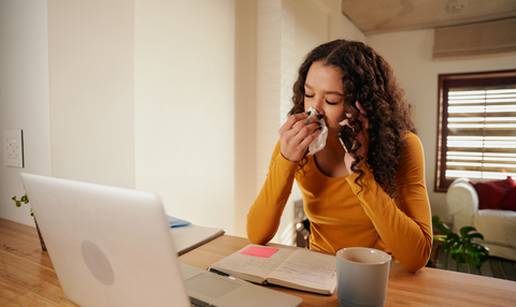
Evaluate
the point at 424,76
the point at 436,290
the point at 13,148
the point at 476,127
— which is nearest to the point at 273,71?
the point at 13,148

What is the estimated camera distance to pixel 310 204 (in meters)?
1.13

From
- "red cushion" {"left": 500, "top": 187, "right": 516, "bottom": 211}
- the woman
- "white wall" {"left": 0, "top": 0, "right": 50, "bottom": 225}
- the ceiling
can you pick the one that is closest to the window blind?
"red cushion" {"left": 500, "top": 187, "right": 516, "bottom": 211}

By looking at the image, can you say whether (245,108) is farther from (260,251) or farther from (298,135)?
(260,251)

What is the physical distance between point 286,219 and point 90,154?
1437 millimetres

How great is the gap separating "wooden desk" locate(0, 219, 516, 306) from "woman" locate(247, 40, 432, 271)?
0.13 metres

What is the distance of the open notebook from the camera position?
2.18ft

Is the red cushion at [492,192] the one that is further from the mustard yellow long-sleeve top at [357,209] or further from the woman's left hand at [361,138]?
the woman's left hand at [361,138]

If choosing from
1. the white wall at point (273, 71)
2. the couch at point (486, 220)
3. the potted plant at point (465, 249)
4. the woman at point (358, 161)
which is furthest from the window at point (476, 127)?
the woman at point (358, 161)

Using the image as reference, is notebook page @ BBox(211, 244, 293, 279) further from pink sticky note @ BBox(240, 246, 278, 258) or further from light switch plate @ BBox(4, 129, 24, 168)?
light switch plate @ BBox(4, 129, 24, 168)

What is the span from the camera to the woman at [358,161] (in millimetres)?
900

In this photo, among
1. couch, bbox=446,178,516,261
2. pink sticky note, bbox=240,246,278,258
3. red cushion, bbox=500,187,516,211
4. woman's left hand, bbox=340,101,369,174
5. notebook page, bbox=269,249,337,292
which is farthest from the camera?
red cushion, bbox=500,187,516,211

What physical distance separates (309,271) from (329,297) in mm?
93

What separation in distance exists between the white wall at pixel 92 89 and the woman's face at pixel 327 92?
0.62 metres

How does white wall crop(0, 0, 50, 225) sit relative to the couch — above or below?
above
